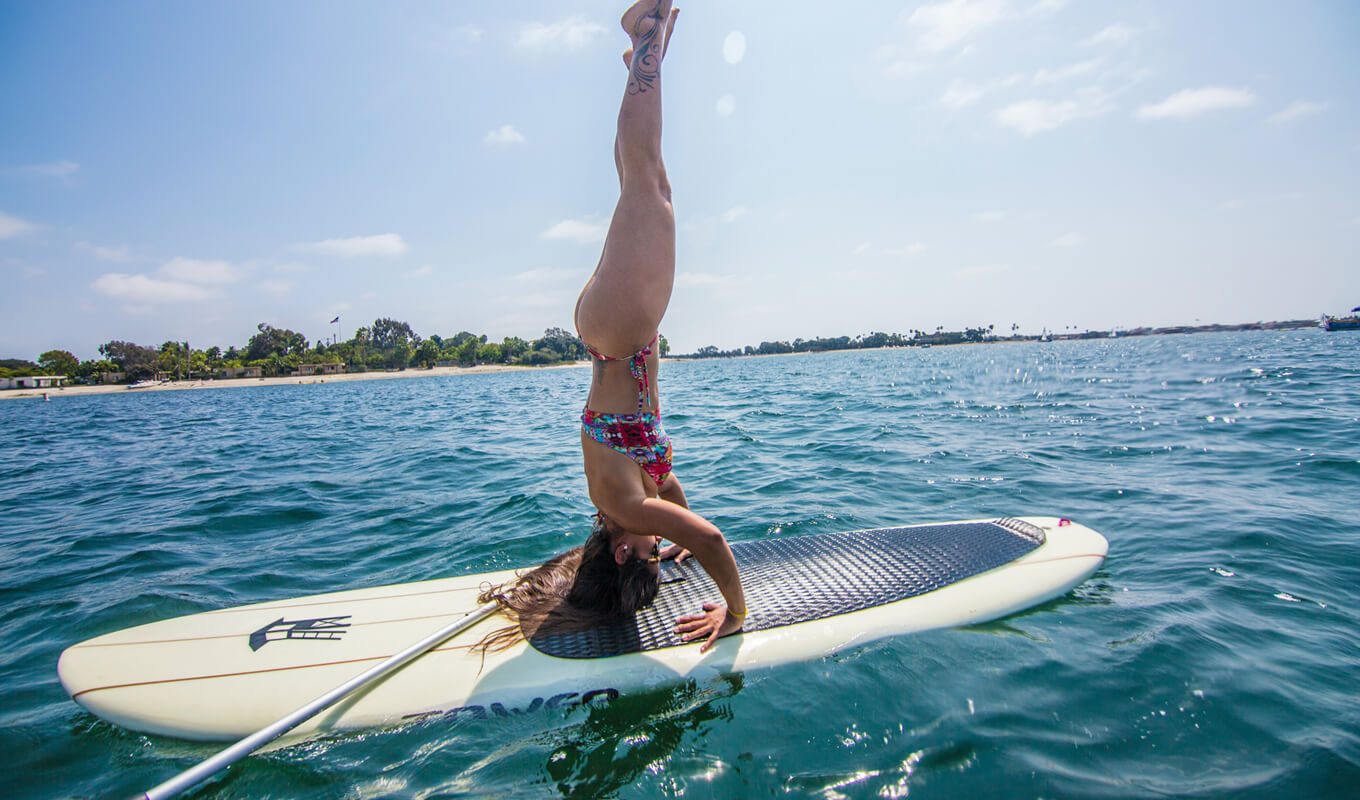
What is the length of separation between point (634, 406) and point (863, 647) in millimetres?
1843

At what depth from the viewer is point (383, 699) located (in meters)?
2.72

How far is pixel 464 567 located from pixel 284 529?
2.81 metres

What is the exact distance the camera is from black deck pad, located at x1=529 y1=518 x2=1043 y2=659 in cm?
318

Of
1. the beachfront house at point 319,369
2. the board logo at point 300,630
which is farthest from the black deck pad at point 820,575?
the beachfront house at point 319,369

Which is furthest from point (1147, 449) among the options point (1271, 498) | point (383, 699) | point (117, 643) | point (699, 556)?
point (117, 643)

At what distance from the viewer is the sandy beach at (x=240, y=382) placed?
208ft

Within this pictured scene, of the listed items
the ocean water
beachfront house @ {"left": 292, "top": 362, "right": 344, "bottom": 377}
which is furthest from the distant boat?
beachfront house @ {"left": 292, "top": 362, "right": 344, "bottom": 377}

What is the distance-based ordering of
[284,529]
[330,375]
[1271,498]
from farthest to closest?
[330,375]
[284,529]
[1271,498]

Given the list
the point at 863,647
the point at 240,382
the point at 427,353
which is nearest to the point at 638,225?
the point at 863,647

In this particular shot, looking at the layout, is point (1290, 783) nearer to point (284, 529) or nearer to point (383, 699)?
point (383, 699)

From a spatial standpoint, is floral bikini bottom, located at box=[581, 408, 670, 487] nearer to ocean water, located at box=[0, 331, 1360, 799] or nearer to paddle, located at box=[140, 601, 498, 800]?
ocean water, located at box=[0, 331, 1360, 799]

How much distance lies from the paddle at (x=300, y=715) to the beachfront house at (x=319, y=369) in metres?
106

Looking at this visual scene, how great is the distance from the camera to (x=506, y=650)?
3076 mm

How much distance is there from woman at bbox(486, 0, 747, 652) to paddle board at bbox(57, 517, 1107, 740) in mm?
200
